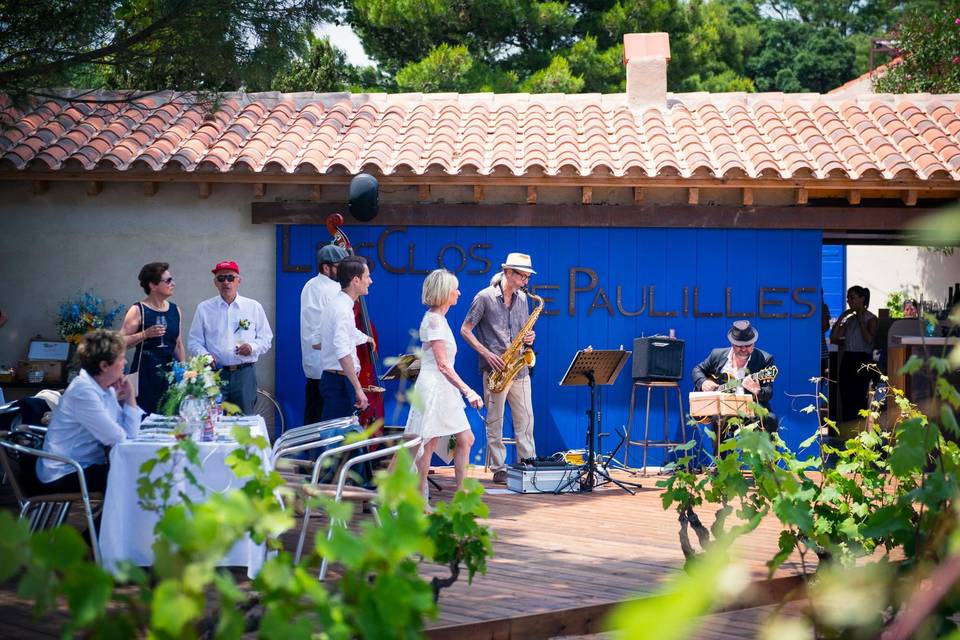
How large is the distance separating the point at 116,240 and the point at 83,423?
16.2 feet

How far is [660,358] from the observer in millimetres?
9664

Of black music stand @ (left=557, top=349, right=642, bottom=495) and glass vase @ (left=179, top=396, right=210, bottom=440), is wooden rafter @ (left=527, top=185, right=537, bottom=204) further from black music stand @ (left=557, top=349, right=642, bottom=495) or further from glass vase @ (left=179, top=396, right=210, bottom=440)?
glass vase @ (left=179, top=396, right=210, bottom=440)

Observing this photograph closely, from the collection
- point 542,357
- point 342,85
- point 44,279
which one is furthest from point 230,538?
point 342,85

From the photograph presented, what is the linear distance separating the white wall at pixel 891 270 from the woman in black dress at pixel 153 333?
11454 millimetres

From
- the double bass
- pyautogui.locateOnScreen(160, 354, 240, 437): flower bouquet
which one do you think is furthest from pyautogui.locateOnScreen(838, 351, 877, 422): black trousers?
pyautogui.locateOnScreen(160, 354, 240, 437): flower bouquet

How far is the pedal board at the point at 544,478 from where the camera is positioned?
8.68 metres

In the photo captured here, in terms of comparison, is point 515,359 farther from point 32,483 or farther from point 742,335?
point 32,483

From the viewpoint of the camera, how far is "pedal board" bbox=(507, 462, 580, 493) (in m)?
8.68

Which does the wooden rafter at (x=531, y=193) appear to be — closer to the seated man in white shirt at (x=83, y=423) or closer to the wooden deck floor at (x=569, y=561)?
the wooden deck floor at (x=569, y=561)

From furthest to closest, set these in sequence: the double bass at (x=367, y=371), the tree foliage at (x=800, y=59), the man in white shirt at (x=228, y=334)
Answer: the tree foliage at (x=800, y=59) < the man in white shirt at (x=228, y=334) < the double bass at (x=367, y=371)

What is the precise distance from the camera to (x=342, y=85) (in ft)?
71.6

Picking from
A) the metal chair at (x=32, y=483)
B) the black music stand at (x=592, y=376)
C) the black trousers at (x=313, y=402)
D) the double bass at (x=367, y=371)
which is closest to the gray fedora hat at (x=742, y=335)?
the black music stand at (x=592, y=376)

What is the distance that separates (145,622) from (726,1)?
34544mm

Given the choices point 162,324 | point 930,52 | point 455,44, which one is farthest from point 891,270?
point 162,324
